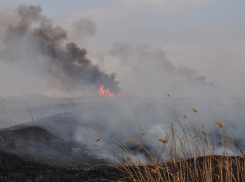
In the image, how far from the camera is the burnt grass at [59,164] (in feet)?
15.2

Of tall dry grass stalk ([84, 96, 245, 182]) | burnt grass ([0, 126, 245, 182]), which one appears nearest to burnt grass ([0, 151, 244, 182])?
burnt grass ([0, 126, 245, 182])

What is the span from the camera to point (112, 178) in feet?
18.4

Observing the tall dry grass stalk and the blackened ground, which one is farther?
the blackened ground

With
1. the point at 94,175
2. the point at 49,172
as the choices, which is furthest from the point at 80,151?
the point at 94,175

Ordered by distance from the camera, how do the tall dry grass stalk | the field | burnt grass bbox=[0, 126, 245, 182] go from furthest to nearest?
burnt grass bbox=[0, 126, 245, 182] → the field → the tall dry grass stalk

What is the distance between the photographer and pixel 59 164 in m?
8.30

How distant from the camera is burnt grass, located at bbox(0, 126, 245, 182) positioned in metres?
4.64

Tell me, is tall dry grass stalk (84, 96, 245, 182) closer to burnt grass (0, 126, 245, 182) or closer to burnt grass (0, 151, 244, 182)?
burnt grass (0, 126, 245, 182)

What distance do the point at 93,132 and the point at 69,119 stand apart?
2927 mm

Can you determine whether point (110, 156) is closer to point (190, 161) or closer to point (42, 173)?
point (42, 173)

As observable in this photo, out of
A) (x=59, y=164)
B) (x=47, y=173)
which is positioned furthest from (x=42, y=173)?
(x=59, y=164)

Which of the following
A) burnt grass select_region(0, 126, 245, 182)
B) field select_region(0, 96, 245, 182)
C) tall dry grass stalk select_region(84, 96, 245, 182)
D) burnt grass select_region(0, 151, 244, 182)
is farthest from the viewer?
burnt grass select_region(0, 151, 244, 182)

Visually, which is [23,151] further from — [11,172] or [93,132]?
[93,132]

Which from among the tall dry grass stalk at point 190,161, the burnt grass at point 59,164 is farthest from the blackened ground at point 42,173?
the tall dry grass stalk at point 190,161
